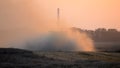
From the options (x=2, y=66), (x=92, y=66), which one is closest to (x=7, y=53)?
(x=2, y=66)

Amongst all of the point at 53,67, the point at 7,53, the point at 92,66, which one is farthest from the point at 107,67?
the point at 7,53

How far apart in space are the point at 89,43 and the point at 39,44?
224 inches

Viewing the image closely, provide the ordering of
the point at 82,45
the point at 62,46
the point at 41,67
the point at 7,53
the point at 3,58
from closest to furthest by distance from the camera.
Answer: the point at 41,67 → the point at 3,58 → the point at 7,53 → the point at 62,46 → the point at 82,45

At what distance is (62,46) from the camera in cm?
2919

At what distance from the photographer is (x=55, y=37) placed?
31.6m

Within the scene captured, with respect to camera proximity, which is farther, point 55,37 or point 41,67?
point 55,37

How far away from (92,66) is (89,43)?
21.6 meters

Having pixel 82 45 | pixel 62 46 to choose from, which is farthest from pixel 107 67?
pixel 82 45

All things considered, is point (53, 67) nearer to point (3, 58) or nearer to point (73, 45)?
point (3, 58)

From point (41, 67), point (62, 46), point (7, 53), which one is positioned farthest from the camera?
point (62, 46)

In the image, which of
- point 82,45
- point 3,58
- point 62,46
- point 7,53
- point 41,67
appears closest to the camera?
point 41,67

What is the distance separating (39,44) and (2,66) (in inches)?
764

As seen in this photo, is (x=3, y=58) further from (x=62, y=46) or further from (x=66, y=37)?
(x=66, y=37)

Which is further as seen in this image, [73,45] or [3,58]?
[73,45]
